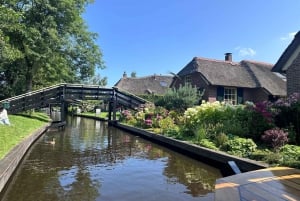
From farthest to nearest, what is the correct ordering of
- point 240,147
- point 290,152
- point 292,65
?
point 292,65
point 240,147
point 290,152

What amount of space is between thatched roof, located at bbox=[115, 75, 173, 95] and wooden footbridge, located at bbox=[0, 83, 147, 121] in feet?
61.0

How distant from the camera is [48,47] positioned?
78.4ft

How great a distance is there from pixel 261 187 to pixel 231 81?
25221mm

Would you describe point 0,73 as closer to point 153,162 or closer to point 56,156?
point 56,156

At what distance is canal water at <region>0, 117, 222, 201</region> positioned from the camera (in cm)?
628

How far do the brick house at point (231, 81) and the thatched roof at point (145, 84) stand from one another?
50.4 ft

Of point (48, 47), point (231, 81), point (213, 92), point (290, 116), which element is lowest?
point (290, 116)

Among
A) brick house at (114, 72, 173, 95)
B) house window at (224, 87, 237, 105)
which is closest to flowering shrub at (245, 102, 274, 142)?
house window at (224, 87, 237, 105)

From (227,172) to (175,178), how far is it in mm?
1580

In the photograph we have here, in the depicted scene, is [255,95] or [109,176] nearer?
[109,176]

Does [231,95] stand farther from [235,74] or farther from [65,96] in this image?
[65,96]

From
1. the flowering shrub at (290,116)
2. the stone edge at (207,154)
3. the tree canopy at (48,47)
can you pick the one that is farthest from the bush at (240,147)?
the tree canopy at (48,47)

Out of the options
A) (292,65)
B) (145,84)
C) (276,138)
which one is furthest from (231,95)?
(145,84)

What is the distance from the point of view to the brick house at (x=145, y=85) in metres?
45.8
